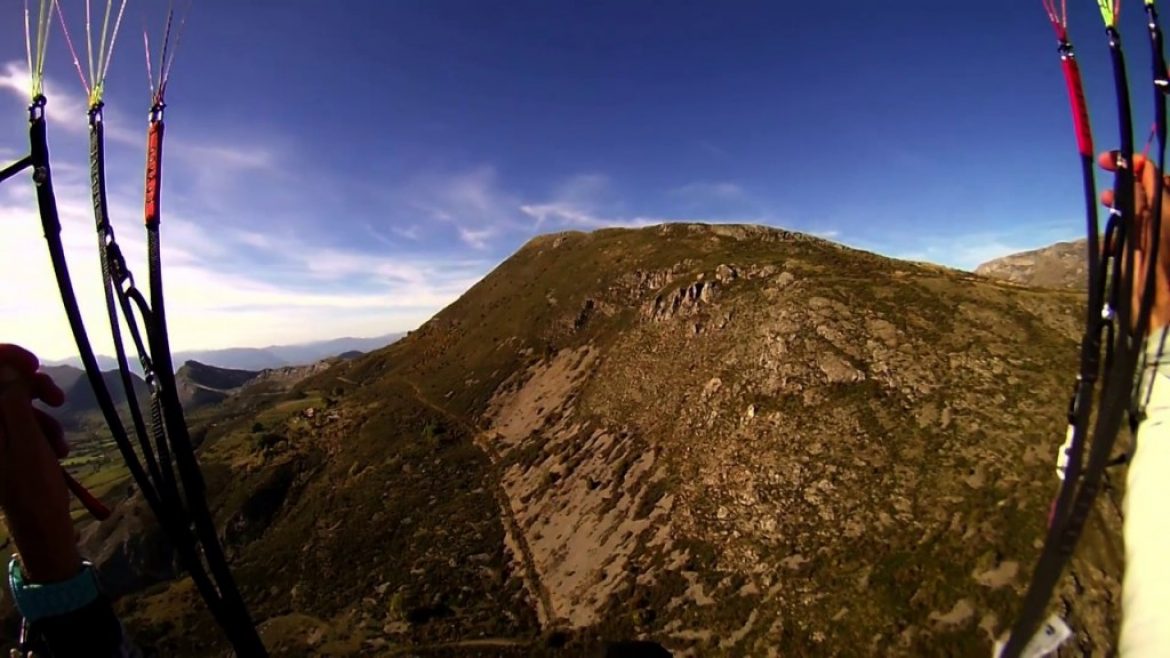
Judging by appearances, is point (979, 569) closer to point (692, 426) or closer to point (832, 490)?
point (832, 490)

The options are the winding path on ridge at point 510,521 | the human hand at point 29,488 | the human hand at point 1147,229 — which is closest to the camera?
the human hand at point 29,488

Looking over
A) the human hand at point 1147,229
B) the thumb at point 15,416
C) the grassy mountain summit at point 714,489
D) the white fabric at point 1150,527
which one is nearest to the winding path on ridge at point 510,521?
the grassy mountain summit at point 714,489

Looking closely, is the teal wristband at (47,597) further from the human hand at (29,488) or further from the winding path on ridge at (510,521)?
the winding path on ridge at (510,521)

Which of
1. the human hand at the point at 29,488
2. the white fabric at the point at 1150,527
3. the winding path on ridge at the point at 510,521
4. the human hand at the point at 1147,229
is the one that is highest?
the human hand at the point at 1147,229

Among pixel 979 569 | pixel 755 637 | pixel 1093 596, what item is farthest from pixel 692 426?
pixel 1093 596

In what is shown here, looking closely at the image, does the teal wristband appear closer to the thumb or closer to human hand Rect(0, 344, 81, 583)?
human hand Rect(0, 344, 81, 583)

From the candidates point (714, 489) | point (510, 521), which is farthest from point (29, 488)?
point (510, 521)
